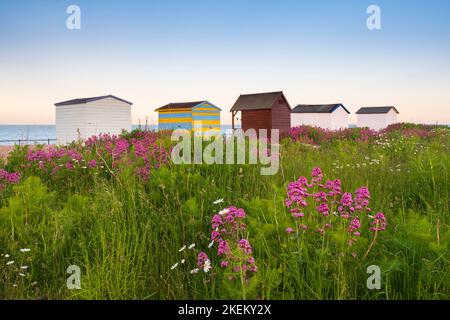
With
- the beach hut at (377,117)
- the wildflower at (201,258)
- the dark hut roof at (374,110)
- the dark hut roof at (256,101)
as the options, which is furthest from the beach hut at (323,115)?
the wildflower at (201,258)

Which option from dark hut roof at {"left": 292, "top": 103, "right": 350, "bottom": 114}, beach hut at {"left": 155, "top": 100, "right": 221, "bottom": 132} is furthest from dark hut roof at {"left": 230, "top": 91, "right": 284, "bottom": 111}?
dark hut roof at {"left": 292, "top": 103, "right": 350, "bottom": 114}

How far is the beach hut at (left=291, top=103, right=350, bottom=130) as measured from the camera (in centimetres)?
4569

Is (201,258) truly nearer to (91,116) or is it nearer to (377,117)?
(91,116)

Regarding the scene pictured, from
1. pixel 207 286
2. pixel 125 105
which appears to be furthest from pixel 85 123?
pixel 207 286

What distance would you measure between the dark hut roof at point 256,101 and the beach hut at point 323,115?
1382 cm

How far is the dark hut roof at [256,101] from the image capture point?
30375 millimetres

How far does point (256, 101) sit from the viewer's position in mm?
31688

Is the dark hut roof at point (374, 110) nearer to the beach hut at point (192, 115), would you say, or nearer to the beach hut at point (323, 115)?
the beach hut at point (323, 115)

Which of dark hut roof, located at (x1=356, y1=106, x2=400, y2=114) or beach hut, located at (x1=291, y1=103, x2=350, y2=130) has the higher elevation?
dark hut roof, located at (x1=356, y1=106, x2=400, y2=114)

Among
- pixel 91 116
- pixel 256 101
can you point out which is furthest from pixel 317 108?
pixel 91 116

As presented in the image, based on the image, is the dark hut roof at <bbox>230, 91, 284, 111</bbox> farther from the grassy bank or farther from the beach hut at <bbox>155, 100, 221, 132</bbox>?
the grassy bank
